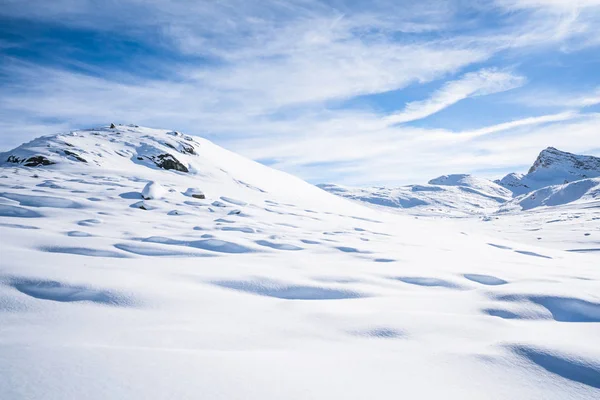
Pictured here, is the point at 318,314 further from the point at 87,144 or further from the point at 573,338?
the point at 87,144

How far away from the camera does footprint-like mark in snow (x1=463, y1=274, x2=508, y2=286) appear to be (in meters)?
4.19

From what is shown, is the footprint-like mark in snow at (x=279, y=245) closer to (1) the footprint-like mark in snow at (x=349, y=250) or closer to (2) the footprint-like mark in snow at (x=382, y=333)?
(1) the footprint-like mark in snow at (x=349, y=250)

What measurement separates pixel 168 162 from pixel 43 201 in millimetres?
13097

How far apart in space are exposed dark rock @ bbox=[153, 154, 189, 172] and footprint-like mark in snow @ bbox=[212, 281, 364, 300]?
18670 millimetres

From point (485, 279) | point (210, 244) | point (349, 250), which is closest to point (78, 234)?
point (210, 244)

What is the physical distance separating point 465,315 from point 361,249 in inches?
125

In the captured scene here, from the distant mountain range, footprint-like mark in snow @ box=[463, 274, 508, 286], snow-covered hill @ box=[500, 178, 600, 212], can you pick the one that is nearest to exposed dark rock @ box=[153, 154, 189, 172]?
footprint-like mark in snow @ box=[463, 274, 508, 286]

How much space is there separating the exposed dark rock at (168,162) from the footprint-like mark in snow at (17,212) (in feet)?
46.1

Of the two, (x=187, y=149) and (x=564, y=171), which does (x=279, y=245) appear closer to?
(x=187, y=149)

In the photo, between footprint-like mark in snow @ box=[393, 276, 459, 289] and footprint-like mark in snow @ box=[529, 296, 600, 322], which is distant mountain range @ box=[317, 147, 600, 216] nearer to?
footprint-like mark in snow @ box=[393, 276, 459, 289]

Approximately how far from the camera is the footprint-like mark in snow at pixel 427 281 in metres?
3.97

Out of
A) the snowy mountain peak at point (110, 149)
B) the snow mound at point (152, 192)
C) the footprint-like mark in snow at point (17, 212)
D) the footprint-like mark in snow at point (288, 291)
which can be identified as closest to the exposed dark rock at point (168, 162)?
the snowy mountain peak at point (110, 149)

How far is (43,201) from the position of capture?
809 cm

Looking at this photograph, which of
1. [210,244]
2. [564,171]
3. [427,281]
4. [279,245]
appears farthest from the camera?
[564,171]
